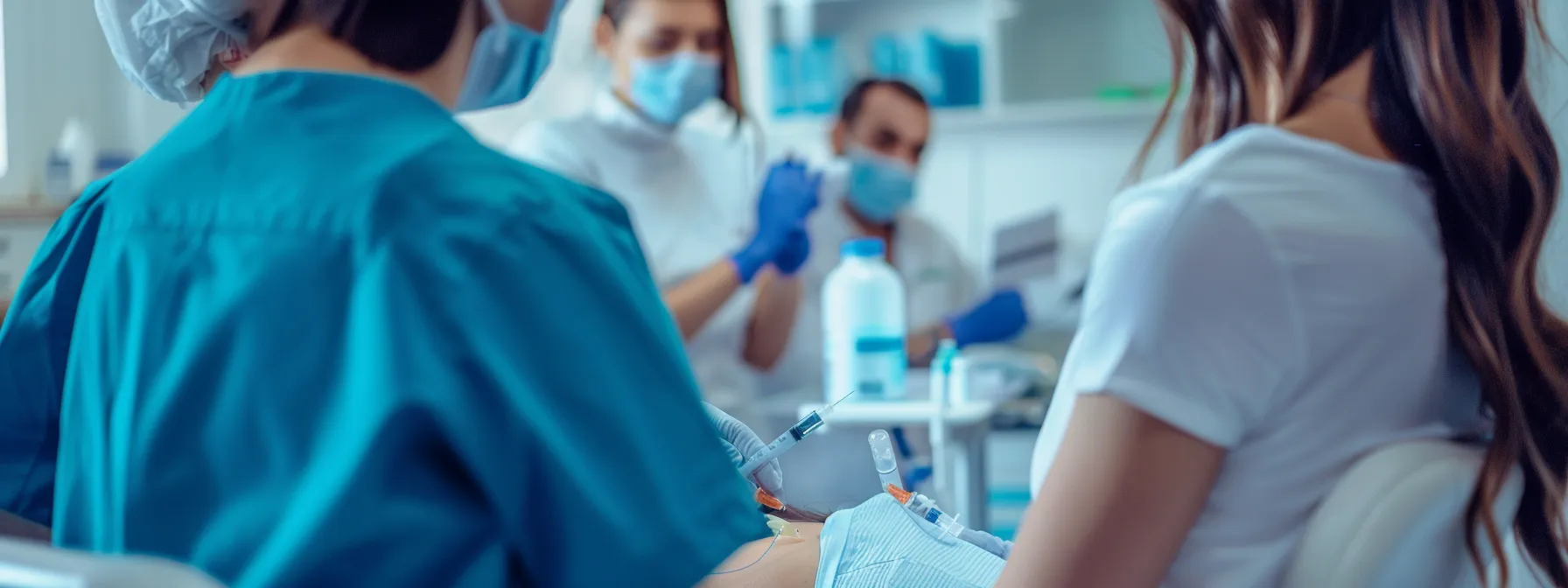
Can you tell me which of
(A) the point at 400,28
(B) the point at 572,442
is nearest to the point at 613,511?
(B) the point at 572,442

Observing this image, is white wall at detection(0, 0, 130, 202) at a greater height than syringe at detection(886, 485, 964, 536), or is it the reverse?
white wall at detection(0, 0, 130, 202)

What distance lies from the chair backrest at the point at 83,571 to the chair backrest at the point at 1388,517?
2.01 feet

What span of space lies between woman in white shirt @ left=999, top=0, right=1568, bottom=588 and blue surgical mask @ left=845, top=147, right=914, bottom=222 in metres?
1.66

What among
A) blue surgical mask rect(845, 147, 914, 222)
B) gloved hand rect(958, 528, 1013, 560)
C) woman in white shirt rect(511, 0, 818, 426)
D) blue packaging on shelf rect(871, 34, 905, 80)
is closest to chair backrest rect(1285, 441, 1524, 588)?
gloved hand rect(958, 528, 1013, 560)

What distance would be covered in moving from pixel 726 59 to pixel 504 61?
1.53 m

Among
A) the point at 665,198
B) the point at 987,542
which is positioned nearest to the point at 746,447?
the point at 987,542

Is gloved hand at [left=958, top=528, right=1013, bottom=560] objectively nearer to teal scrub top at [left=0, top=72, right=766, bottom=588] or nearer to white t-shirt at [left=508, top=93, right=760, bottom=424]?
teal scrub top at [left=0, top=72, right=766, bottom=588]

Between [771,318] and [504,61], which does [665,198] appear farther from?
[504,61]

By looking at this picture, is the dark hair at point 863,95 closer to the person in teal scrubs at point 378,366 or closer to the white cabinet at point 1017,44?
the white cabinet at point 1017,44

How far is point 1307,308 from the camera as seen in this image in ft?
2.54

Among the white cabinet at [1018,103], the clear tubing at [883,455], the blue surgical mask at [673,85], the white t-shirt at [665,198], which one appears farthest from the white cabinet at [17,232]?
the clear tubing at [883,455]

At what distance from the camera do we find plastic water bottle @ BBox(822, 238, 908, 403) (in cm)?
190

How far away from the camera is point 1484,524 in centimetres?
76

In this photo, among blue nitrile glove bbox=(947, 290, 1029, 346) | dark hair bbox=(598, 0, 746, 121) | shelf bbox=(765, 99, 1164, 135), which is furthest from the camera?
shelf bbox=(765, 99, 1164, 135)
